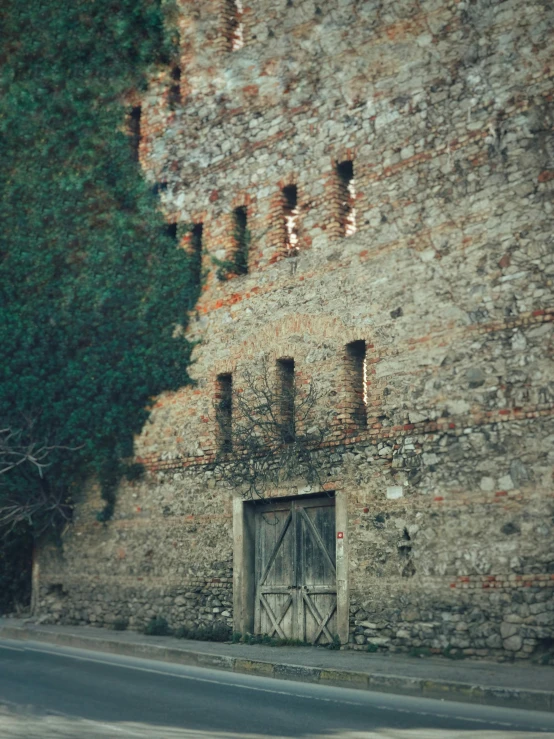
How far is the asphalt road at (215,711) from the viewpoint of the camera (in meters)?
6.86

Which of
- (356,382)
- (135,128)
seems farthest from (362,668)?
(135,128)

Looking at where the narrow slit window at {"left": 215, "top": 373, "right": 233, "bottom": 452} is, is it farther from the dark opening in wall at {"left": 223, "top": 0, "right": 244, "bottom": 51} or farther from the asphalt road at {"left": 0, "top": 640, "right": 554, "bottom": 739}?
the dark opening in wall at {"left": 223, "top": 0, "right": 244, "bottom": 51}

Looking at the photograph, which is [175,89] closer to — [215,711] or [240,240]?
[240,240]

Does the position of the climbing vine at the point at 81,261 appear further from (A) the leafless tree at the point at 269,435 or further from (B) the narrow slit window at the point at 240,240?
(A) the leafless tree at the point at 269,435

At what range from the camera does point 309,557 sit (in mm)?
13844

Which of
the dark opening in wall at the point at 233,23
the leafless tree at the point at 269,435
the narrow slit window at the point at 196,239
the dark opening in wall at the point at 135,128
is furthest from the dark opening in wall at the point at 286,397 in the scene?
the dark opening in wall at the point at 233,23

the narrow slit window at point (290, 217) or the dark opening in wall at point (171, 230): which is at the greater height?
the dark opening in wall at point (171, 230)

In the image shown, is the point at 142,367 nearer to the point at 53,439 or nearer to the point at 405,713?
the point at 53,439

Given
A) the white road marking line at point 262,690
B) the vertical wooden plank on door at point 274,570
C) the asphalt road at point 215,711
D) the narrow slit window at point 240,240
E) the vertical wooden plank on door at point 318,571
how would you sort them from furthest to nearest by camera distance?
1. the narrow slit window at point 240,240
2. the vertical wooden plank on door at point 274,570
3. the vertical wooden plank on door at point 318,571
4. the white road marking line at point 262,690
5. the asphalt road at point 215,711

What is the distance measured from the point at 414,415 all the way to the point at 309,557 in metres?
2.91

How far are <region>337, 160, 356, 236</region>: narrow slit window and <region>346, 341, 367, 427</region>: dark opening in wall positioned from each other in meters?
1.83

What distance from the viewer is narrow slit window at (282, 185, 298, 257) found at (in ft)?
49.2

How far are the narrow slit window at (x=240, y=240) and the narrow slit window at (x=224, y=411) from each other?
185cm

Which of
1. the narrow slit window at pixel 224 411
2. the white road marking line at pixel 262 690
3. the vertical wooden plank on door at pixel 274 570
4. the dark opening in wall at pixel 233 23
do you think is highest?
the dark opening in wall at pixel 233 23
